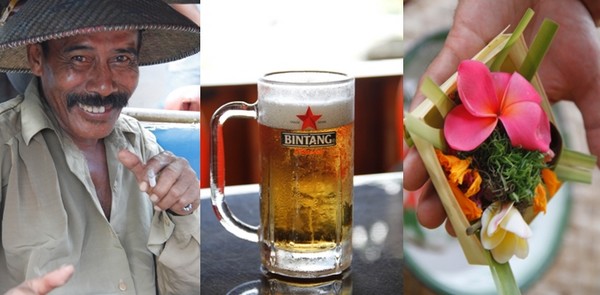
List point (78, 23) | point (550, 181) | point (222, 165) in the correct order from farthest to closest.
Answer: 1. point (550, 181)
2. point (222, 165)
3. point (78, 23)

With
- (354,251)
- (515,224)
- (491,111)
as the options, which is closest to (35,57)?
(354,251)

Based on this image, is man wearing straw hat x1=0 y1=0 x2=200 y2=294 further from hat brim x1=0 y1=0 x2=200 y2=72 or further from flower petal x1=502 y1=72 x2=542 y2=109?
flower petal x1=502 y1=72 x2=542 y2=109

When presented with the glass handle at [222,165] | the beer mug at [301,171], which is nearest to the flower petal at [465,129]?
the beer mug at [301,171]

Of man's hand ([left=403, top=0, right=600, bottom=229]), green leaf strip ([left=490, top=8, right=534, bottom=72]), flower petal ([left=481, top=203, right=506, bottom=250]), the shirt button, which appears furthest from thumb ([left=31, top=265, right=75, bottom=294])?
green leaf strip ([left=490, top=8, right=534, bottom=72])

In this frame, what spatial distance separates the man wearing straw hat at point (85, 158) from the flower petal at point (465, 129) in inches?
20.7

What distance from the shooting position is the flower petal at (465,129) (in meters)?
1.48

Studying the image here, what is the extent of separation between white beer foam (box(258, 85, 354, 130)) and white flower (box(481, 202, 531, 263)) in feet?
1.22

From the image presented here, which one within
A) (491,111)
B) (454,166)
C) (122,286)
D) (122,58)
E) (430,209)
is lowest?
(122,286)

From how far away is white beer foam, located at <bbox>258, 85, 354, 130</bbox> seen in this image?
137 centimetres

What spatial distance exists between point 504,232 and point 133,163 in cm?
76

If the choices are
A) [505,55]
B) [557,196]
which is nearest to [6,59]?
[505,55]

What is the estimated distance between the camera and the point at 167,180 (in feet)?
4.80

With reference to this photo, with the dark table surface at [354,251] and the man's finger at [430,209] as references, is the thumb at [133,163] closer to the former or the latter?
the dark table surface at [354,251]

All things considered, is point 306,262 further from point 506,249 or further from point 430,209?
point 506,249
